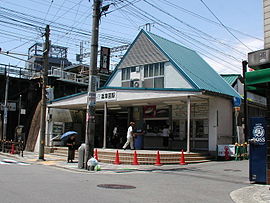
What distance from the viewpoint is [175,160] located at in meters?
17.8

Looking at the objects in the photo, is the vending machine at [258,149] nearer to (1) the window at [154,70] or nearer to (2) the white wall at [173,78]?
(2) the white wall at [173,78]

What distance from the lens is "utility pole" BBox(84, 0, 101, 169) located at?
1466 centimetres

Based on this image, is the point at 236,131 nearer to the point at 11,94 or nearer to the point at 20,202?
the point at 20,202

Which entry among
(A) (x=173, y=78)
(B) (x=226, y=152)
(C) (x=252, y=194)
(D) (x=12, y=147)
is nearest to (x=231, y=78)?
(A) (x=173, y=78)

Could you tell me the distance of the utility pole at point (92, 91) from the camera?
1466 centimetres

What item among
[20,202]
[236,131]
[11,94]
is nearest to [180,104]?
[236,131]

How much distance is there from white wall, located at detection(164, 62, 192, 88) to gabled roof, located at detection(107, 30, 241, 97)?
17.9 inches

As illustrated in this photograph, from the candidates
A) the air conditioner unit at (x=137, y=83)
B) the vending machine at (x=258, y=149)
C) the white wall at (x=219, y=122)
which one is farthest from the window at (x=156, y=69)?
A: the vending machine at (x=258, y=149)

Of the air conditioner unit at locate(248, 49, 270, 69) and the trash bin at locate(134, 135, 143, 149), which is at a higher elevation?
the air conditioner unit at locate(248, 49, 270, 69)

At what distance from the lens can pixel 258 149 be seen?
35.8ft

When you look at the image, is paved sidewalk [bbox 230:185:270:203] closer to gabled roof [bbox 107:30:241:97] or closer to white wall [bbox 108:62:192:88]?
gabled roof [bbox 107:30:241:97]

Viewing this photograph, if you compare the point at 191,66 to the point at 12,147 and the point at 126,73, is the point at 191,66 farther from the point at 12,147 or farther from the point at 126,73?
the point at 12,147

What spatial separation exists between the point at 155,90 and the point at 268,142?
33.7ft

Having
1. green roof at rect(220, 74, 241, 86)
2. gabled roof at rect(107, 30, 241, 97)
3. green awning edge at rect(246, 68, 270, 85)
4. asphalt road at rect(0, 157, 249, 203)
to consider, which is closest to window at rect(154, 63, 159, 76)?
gabled roof at rect(107, 30, 241, 97)
